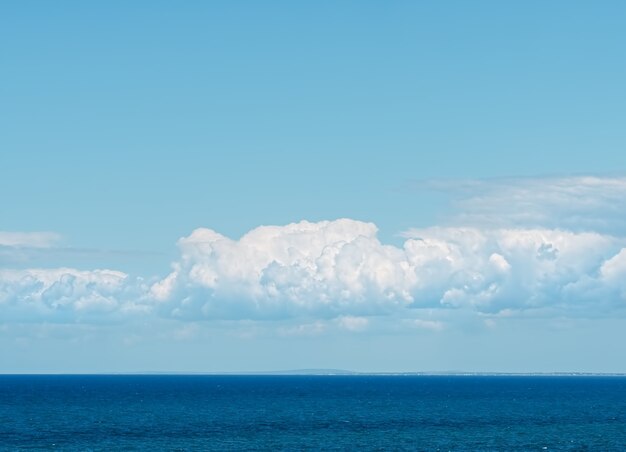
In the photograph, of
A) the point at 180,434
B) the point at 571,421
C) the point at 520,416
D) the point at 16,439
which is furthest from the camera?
the point at 520,416

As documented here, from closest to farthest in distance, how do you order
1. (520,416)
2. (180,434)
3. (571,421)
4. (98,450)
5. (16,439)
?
(98,450) → (16,439) → (180,434) → (571,421) → (520,416)

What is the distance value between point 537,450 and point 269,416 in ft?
228

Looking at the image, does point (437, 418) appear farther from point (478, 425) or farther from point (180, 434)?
point (180, 434)

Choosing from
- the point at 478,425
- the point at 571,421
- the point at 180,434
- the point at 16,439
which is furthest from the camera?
the point at 571,421

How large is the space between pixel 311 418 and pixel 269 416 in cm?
1003

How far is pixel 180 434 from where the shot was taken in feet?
442

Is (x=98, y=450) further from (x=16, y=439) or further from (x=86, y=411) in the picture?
(x=86, y=411)

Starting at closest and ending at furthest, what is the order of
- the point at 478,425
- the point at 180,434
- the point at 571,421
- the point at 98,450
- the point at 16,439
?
the point at 98,450 → the point at 16,439 → the point at 180,434 → the point at 478,425 → the point at 571,421

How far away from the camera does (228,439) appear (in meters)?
127

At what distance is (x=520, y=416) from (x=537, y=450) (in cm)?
6420

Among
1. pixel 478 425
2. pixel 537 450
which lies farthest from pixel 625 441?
pixel 478 425

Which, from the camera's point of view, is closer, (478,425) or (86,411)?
(478,425)

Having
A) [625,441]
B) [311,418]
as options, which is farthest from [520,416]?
[625,441]

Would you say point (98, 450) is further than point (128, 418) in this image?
No
